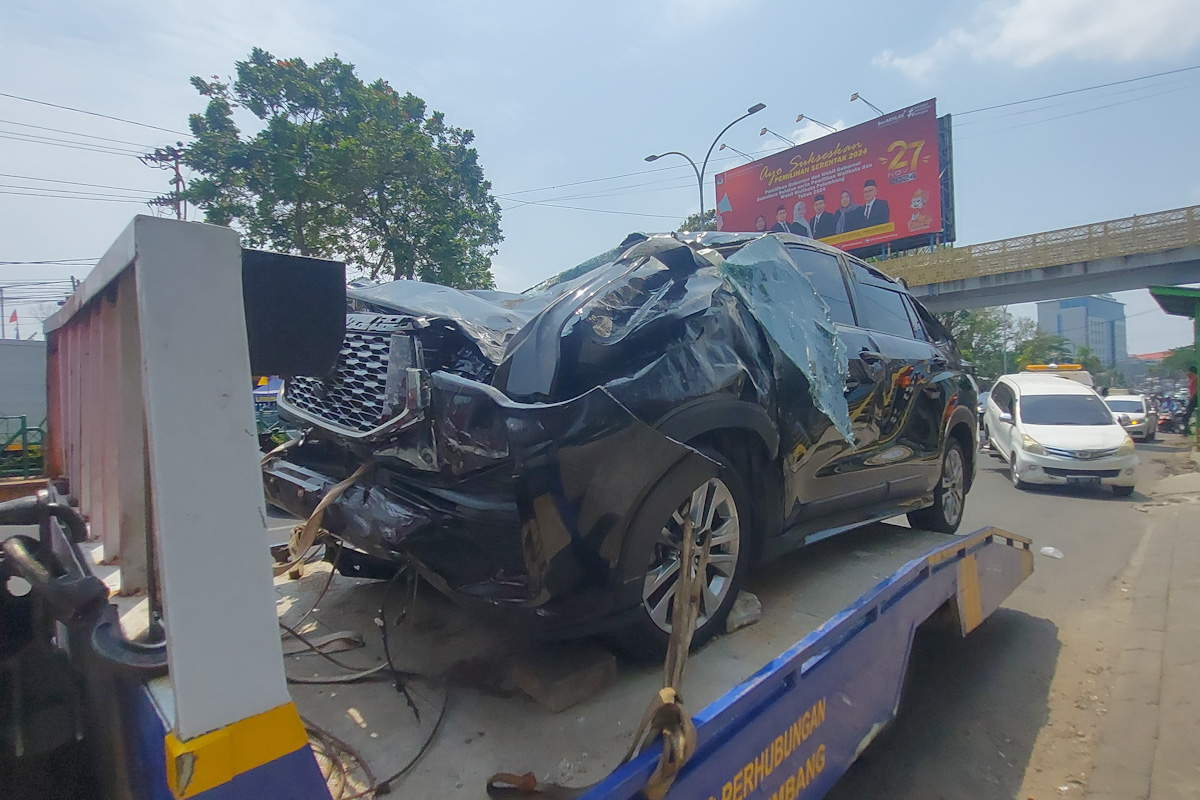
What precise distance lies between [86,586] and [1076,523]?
9.69 m

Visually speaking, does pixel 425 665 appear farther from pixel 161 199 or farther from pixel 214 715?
pixel 161 199

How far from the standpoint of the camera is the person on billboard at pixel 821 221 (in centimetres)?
3078

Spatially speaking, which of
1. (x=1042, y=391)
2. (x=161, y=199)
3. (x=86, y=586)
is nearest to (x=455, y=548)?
(x=86, y=586)

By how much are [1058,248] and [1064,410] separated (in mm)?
14784

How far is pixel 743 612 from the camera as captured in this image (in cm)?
250

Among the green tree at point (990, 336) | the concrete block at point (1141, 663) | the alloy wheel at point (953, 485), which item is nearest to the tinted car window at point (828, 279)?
the alloy wheel at point (953, 485)

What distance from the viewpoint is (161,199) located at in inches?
774

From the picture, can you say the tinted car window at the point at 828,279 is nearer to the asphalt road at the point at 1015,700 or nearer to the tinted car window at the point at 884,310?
the tinted car window at the point at 884,310

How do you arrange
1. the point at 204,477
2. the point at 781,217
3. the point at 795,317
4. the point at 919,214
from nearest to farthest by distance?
the point at 204,477 → the point at 795,317 → the point at 919,214 → the point at 781,217

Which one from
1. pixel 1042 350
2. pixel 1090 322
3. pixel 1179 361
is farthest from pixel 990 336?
pixel 1090 322

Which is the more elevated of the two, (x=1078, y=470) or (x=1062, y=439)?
(x=1062, y=439)

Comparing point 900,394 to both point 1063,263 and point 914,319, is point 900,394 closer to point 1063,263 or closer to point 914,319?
point 914,319

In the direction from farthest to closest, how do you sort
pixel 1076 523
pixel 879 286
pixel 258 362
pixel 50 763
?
pixel 1076 523 → pixel 879 286 → pixel 50 763 → pixel 258 362

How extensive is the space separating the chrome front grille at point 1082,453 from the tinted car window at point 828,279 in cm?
870
